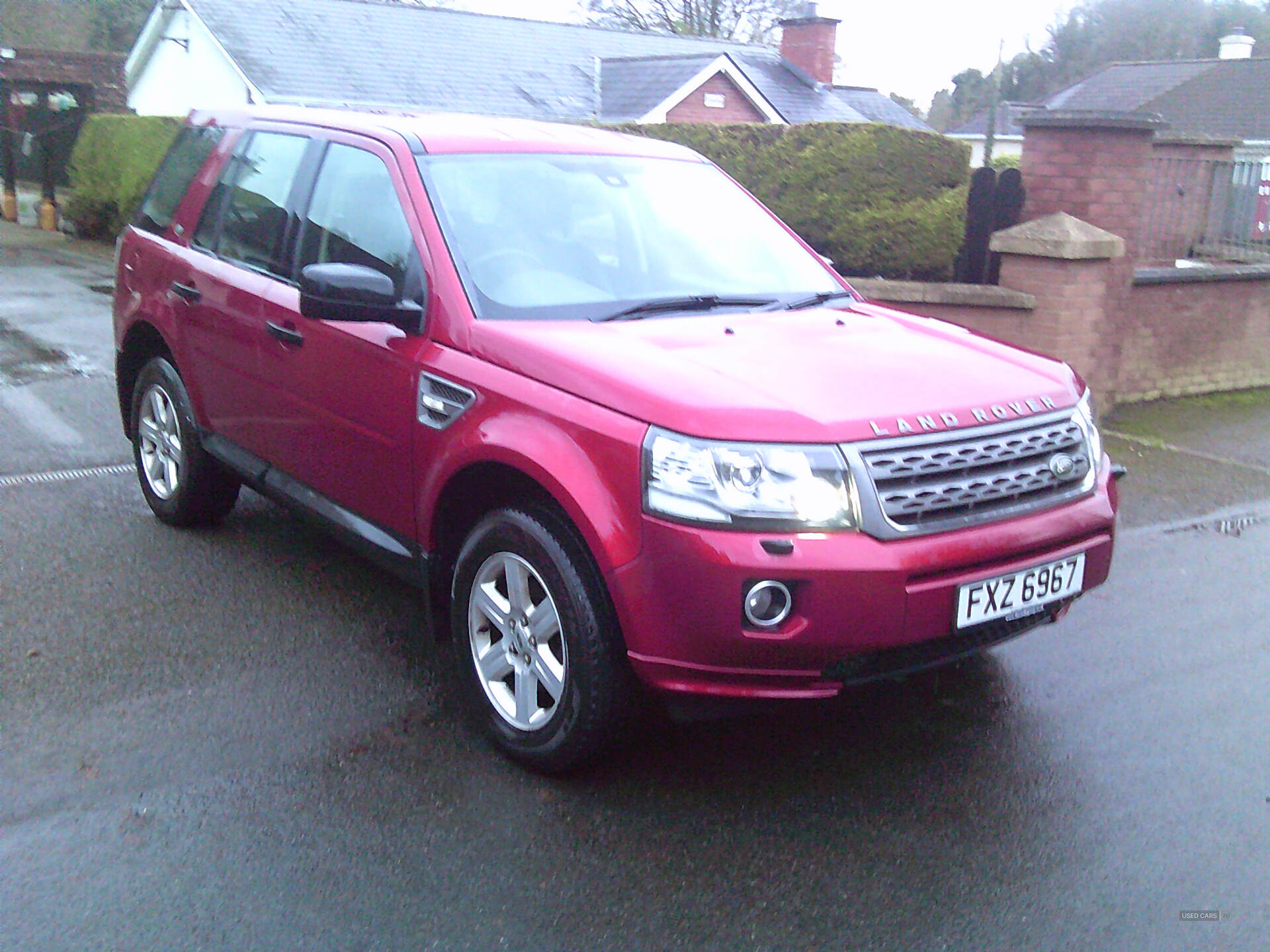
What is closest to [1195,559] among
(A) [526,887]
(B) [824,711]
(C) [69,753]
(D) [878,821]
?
(B) [824,711]

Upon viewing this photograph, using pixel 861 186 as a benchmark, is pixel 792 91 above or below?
above

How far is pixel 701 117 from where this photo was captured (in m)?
33.0

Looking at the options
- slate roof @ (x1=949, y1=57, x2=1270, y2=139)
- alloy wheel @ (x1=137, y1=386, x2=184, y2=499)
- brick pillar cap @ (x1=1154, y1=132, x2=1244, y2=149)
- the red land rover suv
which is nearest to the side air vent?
the red land rover suv

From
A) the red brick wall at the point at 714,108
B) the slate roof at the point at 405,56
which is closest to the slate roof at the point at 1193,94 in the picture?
the red brick wall at the point at 714,108

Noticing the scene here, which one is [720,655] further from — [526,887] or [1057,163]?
[1057,163]

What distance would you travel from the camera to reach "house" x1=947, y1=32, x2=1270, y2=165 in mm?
43062

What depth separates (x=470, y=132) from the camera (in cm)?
449

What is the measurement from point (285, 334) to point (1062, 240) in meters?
5.44

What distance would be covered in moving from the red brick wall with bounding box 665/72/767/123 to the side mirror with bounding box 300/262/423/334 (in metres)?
28.9

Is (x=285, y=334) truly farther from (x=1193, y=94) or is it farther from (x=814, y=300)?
(x=1193, y=94)

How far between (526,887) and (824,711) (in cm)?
137

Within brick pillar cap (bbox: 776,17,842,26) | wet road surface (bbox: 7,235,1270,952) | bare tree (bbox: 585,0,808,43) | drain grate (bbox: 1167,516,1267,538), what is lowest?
wet road surface (bbox: 7,235,1270,952)

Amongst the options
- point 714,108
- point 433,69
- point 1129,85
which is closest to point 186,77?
point 433,69

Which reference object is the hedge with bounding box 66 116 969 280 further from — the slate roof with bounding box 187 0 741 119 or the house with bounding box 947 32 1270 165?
the house with bounding box 947 32 1270 165
